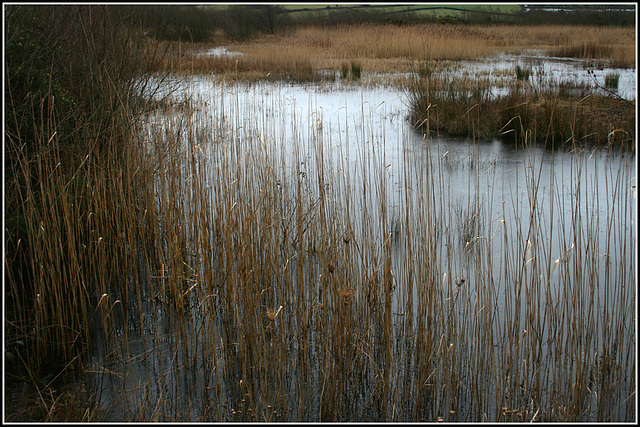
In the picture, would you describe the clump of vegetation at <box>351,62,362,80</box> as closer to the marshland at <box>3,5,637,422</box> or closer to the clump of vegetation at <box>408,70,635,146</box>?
the clump of vegetation at <box>408,70,635,146</box>

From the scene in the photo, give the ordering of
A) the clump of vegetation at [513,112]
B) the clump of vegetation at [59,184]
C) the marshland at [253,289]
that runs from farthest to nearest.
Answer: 1. the clump of vegetation at [513,112]
2. the clump of vegetation at [59,184]
3. the marshland at [253,289]

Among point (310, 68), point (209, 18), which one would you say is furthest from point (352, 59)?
point (209, 18)

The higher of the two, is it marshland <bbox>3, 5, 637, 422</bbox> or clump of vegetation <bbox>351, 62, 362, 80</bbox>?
clump of vegetation <bbox>351, 62, 362, 80</bbox>

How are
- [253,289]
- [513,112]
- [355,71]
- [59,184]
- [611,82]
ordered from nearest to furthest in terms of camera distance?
[59,184]
[253,289]
[513,112]
[611,82]
[355,71]

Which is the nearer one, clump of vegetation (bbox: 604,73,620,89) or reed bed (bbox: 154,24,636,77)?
clump of vegetation (bbox: 604,73,620,89)

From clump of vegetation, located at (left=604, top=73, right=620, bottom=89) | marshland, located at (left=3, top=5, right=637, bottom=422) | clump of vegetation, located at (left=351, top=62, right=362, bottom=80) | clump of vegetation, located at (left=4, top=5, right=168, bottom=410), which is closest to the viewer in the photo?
marshland, located at (left=3, top=5, right=637, bottom=422)

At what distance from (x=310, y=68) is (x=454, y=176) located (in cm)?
653

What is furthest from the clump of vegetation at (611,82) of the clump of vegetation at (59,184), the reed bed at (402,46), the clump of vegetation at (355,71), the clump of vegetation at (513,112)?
the clump of vegetation at (59,184)

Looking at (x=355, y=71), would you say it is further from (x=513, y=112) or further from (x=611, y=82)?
(x=513, y=112)

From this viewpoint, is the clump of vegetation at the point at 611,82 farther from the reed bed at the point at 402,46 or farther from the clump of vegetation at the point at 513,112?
the reed bed at the point at 402,46

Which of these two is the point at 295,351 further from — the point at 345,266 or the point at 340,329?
the point at 345,266

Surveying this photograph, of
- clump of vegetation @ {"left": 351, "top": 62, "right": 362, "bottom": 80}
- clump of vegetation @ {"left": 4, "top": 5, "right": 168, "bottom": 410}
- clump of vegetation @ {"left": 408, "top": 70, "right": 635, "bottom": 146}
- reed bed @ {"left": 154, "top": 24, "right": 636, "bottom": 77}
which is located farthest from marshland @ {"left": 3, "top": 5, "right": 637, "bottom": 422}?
reed bed @ {"left": 154, "top": 24, "right": 636, "bottom": 77}

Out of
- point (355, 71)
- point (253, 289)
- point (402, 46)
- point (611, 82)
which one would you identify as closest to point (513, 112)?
point (611, 82)

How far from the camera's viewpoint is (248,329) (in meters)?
2.23
